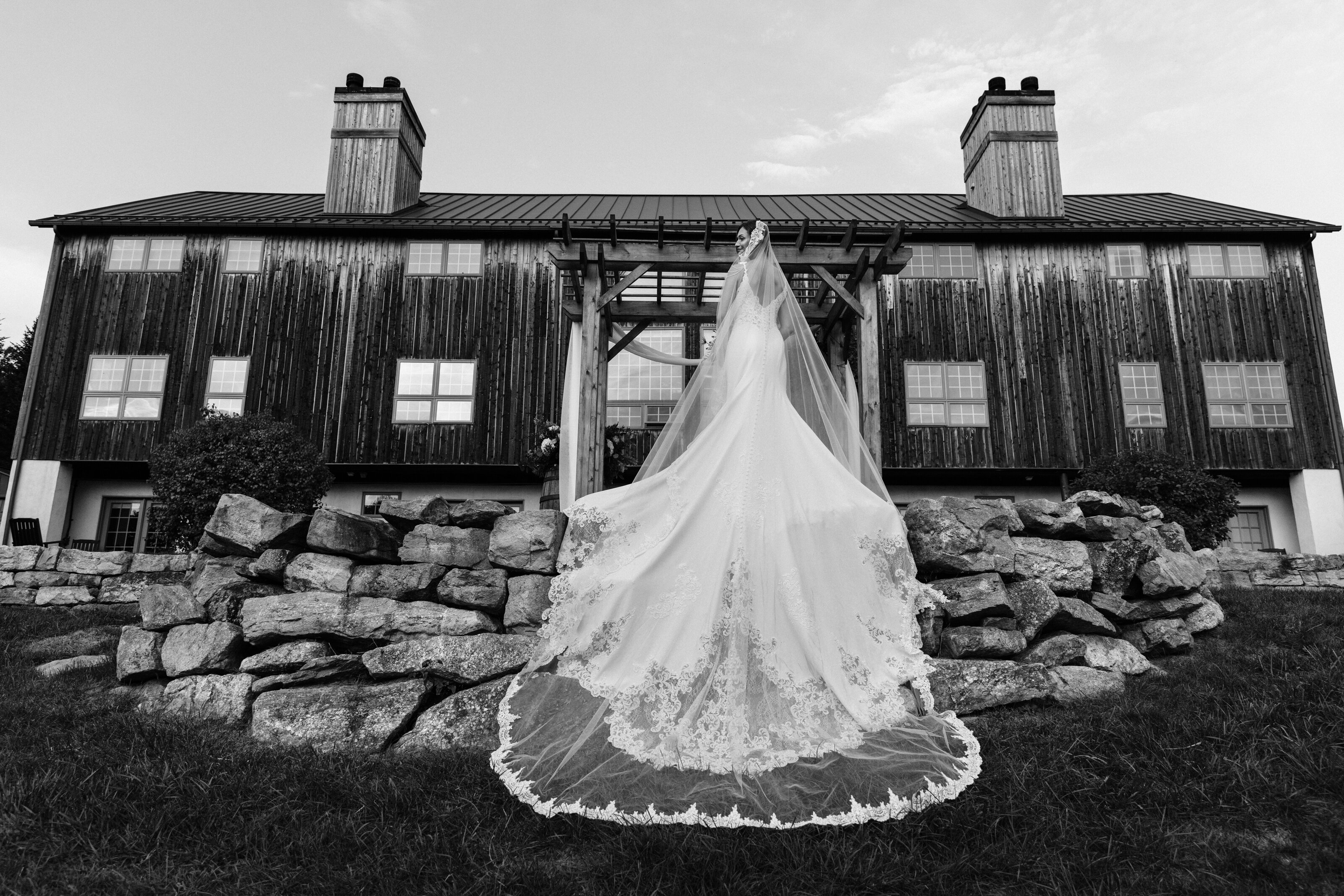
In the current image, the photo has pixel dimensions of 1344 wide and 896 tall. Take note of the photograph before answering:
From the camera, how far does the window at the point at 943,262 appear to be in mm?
18406

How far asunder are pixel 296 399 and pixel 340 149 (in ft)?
21.0

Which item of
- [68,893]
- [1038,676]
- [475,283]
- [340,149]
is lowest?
[68,893]

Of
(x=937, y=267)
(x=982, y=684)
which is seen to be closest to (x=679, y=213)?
(x=937, y=267)

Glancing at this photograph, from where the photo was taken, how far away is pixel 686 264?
8664mm

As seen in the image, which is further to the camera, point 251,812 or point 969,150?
point 969,150

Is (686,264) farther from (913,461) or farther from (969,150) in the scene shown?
(969,150)

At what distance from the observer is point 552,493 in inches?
372

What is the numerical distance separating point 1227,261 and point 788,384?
623 inches

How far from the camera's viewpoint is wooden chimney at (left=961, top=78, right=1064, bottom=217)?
1970 cm

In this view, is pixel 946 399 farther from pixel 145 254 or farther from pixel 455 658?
pixel 145 254

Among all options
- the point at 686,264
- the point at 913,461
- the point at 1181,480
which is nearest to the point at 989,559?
the point at 686,264

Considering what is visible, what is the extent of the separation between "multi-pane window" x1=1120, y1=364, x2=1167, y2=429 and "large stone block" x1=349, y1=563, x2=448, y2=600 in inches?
609

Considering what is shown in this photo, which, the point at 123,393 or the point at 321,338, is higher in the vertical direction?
the point at 321,338

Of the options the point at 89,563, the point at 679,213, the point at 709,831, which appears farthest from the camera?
the point at 679,213
